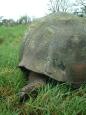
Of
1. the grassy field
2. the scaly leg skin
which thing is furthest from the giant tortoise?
the grassy field

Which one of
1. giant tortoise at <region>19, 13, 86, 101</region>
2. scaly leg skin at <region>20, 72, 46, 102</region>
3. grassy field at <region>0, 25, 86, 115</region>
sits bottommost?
grassy field at <region>0, 25, 86, 115</region>

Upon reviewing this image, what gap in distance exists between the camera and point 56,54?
4.01 meters

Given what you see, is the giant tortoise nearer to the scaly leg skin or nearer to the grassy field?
the scaly leg skin

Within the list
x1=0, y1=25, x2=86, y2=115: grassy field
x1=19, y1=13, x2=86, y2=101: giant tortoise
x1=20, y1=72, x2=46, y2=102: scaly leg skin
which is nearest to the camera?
x1=0, y1=25, x2=86, y2=115: grassy field

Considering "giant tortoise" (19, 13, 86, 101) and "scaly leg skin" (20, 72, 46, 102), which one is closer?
"scaly leg skin" (20, 72, 46, 102)

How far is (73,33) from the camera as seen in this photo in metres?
4.23

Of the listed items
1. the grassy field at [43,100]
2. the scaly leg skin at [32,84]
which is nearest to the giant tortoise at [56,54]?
the scaly leg skin at [32,84]

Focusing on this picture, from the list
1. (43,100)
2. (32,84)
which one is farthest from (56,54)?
(43,100)

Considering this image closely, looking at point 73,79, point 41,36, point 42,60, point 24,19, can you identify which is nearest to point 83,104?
point 73,79

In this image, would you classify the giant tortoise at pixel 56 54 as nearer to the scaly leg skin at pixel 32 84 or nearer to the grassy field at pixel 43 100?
the scaly leg skin at pixel 32 84

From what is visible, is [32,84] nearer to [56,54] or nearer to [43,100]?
[43,100]

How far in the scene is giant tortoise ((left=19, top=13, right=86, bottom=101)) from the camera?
3982 millimetres

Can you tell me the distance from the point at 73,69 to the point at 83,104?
1.75ft

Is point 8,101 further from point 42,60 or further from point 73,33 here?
point 73,33
